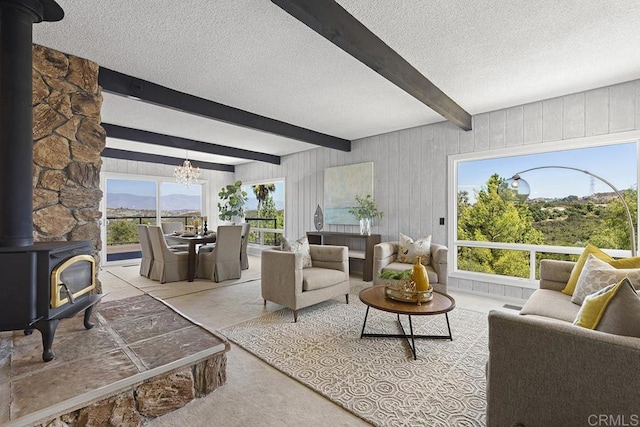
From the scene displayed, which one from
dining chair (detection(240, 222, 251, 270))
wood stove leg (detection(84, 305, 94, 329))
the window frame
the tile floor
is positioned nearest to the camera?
the tile floor

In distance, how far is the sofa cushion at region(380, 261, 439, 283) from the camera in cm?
364

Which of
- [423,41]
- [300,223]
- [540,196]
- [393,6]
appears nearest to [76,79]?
[393,6]

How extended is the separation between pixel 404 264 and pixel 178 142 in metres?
4.47

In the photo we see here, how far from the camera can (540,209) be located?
3.88m

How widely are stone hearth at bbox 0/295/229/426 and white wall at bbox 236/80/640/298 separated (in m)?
3.68

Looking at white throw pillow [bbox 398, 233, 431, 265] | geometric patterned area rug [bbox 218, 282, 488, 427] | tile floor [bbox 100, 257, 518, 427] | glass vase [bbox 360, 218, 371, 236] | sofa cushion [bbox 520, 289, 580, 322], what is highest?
glass vase [bbox 360, 218, 371, 236]

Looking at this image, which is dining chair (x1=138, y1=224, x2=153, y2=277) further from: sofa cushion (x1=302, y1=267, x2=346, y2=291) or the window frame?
sofa cushion (x1=302, y1=267, x2=346, y2=291)

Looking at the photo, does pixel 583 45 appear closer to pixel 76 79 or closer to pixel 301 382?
pixel 301 382

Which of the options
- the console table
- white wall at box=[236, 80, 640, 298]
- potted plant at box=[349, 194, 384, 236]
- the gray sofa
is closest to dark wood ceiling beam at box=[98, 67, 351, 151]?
white wall at box=[236, 80, 640, 298]

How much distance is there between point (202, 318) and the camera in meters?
3.22

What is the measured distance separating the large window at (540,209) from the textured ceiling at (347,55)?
2.68 ft

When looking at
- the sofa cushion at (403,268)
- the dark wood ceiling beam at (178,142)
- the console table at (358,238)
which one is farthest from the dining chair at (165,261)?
the sofa cushion at (403,268)

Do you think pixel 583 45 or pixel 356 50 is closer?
pixel 356 50

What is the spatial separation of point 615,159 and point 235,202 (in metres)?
6.87
